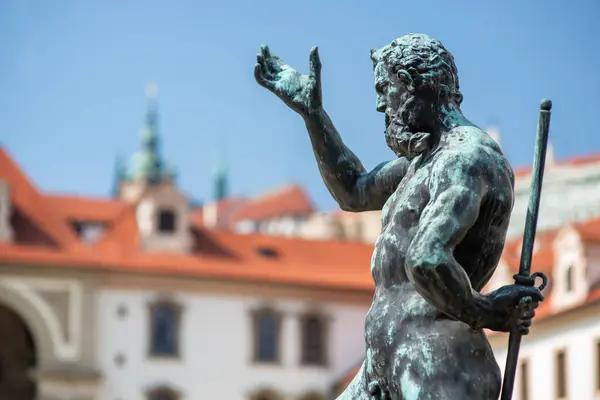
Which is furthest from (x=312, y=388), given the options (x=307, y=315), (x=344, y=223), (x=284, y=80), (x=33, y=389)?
(x=284, y=80)

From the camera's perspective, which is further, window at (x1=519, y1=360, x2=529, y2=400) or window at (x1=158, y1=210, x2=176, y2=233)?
window at (x1=158, y1=210, x2=176, y2=233)

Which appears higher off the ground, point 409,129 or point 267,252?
point 267,252

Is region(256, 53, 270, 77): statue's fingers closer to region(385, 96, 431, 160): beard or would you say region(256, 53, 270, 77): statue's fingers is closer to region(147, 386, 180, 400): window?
region(385, 96, 431, 160): beard

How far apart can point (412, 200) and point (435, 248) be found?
372 mm

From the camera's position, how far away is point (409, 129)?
20.2ft

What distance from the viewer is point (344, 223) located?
74562 mm

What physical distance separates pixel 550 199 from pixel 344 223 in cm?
890

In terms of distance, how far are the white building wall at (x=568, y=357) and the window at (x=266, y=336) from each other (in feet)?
29.8

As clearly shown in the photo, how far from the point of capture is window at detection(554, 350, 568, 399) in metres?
42.5

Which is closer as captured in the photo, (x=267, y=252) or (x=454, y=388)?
(x=454, y=388)

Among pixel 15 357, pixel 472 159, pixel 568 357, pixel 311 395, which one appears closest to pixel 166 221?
pixel 15 357

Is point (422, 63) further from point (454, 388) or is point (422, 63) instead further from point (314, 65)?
point (454, 388)

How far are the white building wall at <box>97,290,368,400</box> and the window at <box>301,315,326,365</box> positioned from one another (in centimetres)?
25

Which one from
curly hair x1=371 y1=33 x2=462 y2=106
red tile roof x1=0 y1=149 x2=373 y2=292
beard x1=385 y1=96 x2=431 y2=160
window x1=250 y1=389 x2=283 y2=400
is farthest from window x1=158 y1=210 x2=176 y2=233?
curly hair x1=371 y1=33 x2=462 y2=106
